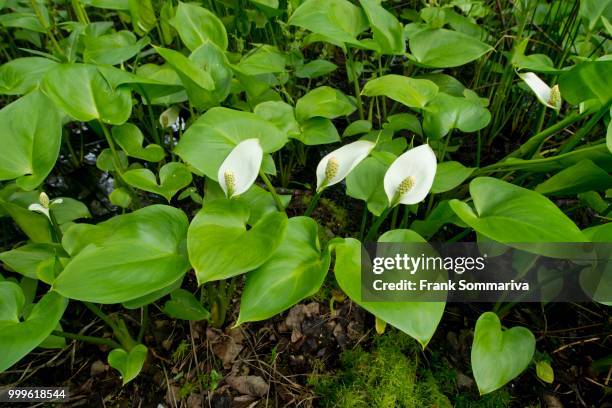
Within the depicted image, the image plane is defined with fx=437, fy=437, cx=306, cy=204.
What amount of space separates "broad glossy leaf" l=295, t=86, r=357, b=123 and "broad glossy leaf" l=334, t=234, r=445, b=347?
19.0 inches

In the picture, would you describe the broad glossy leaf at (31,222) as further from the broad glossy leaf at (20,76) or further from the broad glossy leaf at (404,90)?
the broad glossy leaf at (404,90)

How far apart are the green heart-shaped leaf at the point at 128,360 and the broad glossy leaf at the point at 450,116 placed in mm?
775

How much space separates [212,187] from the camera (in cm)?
97

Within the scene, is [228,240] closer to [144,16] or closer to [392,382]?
[392,382]

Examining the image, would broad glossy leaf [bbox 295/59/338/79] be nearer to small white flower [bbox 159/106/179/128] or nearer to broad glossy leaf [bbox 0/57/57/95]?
small white flower [bbox 159/106/179/128]

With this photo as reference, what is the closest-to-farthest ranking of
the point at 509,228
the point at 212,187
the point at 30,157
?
the point at 509,228 → the point at 30,157 → the point at 212,187

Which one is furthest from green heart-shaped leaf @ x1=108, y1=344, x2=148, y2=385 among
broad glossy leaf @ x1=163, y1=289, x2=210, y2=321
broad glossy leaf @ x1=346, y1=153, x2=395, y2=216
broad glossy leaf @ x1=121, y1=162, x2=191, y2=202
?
broad glossy leaf @ x1=346, y1=153, x2=395, y2=216

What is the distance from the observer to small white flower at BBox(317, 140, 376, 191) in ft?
2.53

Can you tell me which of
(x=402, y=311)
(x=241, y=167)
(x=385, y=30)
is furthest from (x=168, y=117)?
(x=402, y=311)

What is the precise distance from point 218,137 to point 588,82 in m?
0.74

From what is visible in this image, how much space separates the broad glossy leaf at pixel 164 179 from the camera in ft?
2.93

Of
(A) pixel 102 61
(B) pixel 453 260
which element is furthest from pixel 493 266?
(A) pixel 102 61

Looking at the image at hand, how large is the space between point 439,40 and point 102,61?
91cm

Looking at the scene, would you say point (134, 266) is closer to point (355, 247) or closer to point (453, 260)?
point (355, 247)
